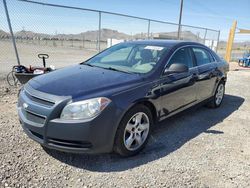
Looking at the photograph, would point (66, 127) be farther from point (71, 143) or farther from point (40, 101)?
point (40, 101)

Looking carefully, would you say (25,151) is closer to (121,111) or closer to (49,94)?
(49,94)

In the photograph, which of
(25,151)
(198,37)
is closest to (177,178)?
(25,151)

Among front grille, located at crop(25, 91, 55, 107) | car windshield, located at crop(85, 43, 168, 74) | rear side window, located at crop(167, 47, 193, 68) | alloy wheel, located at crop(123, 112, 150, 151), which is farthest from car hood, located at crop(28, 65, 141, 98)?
rear side window, located at crop(167, 47, 193, 68)

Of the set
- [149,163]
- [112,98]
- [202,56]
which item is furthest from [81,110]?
[202,56]

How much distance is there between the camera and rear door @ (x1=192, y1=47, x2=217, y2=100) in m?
4.49

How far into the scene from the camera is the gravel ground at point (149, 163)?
2.65 meters

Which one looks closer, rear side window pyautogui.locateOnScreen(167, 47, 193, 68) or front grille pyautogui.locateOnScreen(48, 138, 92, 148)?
front grille pyautogui.locateOnScreen(48, 138, 92, 148)

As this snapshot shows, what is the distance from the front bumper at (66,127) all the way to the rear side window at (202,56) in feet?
8.42

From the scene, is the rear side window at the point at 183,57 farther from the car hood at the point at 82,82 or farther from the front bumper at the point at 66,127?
the front bumper at the point at 66,127

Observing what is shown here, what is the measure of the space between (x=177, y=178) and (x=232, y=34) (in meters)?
13.4

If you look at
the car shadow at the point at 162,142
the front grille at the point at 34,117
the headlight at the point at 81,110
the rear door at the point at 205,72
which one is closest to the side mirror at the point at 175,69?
the car shadow at the point at 162,142

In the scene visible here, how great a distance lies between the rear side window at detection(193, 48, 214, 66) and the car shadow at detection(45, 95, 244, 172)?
117 cm

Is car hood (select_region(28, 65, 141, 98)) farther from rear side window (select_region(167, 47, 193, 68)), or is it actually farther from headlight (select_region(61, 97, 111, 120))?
rear side window (select_region(167, 47, 193, 68))

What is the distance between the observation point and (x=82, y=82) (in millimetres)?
3021
